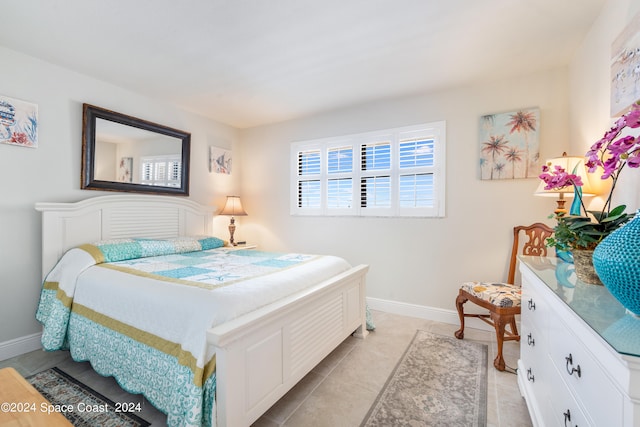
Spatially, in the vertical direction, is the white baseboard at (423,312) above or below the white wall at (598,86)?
below

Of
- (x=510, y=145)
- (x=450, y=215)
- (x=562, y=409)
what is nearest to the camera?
(x=562, y=409)

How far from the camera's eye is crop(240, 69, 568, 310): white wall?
2.67m

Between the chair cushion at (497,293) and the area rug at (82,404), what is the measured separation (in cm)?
240

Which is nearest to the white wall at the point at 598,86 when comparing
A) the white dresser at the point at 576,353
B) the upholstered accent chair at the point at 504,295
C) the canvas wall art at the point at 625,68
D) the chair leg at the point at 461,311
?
the canvas wall art at the point at 625,68

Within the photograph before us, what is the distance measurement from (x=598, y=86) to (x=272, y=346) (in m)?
2.63

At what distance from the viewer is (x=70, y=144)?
2637mm

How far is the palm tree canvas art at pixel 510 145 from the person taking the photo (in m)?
2.63

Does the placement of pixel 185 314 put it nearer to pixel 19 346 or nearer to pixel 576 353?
pixel 576 353

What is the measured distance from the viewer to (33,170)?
2.41m

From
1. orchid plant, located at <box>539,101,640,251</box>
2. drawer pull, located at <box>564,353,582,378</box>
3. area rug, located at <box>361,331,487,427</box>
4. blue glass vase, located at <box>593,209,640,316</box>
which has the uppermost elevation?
orchid plant, located at <box>539,101,640,251</box>

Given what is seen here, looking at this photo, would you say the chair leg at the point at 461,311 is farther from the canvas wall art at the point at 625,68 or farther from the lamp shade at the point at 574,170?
the canvas wall art at the point at 625,68

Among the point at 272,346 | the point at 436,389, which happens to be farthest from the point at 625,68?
the point at 272,346

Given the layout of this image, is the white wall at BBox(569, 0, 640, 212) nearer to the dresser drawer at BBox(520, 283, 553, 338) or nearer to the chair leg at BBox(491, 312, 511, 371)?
the dresser drawer at BBox(520, 283, 553, 338)

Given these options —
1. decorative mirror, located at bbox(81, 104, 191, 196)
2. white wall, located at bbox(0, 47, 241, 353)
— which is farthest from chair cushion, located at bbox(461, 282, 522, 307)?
white wall, located at bbox(0, 47, 241, 353)
